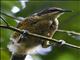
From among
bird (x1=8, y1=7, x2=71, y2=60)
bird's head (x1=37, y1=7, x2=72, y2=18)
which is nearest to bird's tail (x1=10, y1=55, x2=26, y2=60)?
bird (x1=8, y1=7, x2=71, y2=60)

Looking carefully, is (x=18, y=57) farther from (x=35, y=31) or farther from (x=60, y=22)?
(x=60, y=22)

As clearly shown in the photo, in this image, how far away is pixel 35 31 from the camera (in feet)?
5.01

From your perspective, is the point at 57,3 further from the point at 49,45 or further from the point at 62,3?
the point at 49,45

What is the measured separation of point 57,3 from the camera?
1.64 metres

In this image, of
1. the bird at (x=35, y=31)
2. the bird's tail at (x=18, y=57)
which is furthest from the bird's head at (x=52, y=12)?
the bird's tail at (x=18, y=57)

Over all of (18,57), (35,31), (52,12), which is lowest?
(18,57)

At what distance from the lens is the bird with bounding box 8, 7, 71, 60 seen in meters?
1.50

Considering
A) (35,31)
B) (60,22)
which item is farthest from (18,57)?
(60,22)

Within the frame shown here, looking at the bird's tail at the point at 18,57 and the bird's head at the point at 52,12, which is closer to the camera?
the bird's head at the point at 52,12

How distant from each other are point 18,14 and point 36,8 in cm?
15

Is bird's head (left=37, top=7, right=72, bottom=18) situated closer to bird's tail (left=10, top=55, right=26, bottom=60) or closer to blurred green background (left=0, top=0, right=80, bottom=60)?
blurred green background (left=0, top=0, right=80, bottom=60)

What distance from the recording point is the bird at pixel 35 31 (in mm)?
1501

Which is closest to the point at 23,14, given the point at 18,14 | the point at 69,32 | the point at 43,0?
the point at 18,14

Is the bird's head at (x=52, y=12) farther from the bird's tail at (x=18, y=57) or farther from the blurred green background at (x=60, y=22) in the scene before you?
the bird's tail at (x=18, y=57)
